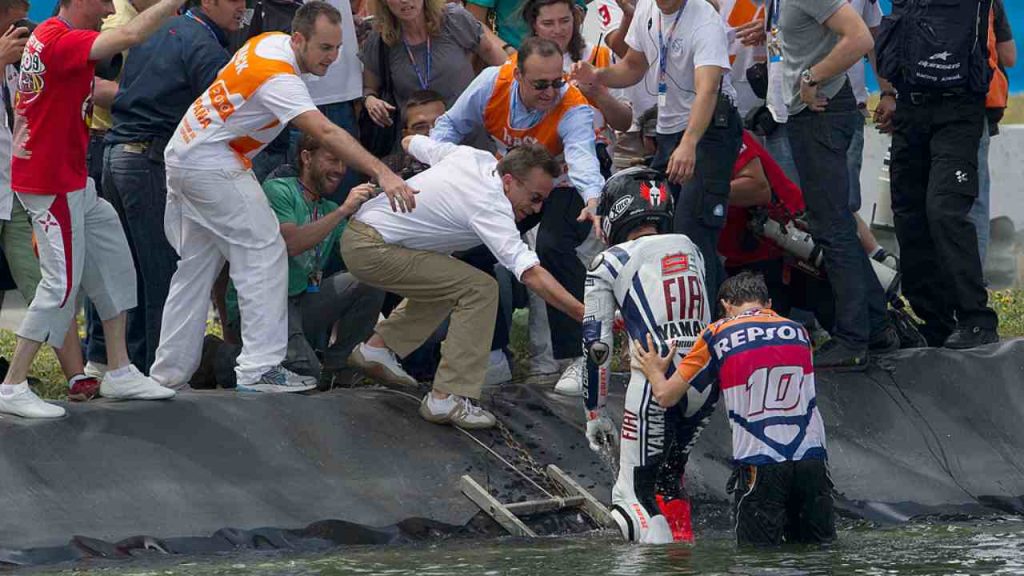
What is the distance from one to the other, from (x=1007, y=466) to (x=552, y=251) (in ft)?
9.75

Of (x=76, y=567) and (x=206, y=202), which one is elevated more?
(x=206, y=202)

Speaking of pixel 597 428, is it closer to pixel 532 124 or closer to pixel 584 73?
pixel 532 124

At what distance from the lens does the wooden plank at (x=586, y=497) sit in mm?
8523

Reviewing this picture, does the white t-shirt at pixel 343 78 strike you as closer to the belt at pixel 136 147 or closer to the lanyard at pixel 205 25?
the lanyard at pixel 205 25

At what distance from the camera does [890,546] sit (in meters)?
7.86

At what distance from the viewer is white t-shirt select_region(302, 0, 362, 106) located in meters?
9.77

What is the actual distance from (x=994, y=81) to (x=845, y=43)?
1527 millimetres

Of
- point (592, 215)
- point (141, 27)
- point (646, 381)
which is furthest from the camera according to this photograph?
point (592, 215)

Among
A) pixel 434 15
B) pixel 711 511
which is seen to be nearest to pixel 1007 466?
pixel 711 511

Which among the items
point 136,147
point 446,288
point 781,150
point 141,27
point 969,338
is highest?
point 141,27

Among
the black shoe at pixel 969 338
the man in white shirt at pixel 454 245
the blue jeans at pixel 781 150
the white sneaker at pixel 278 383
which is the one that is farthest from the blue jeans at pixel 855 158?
the white sneaker at pixel 278 383

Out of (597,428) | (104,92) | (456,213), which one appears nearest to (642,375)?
(597,428)

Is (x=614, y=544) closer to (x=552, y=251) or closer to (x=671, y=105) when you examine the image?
(x=552, y=251)

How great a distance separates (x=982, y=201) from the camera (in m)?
10.4
